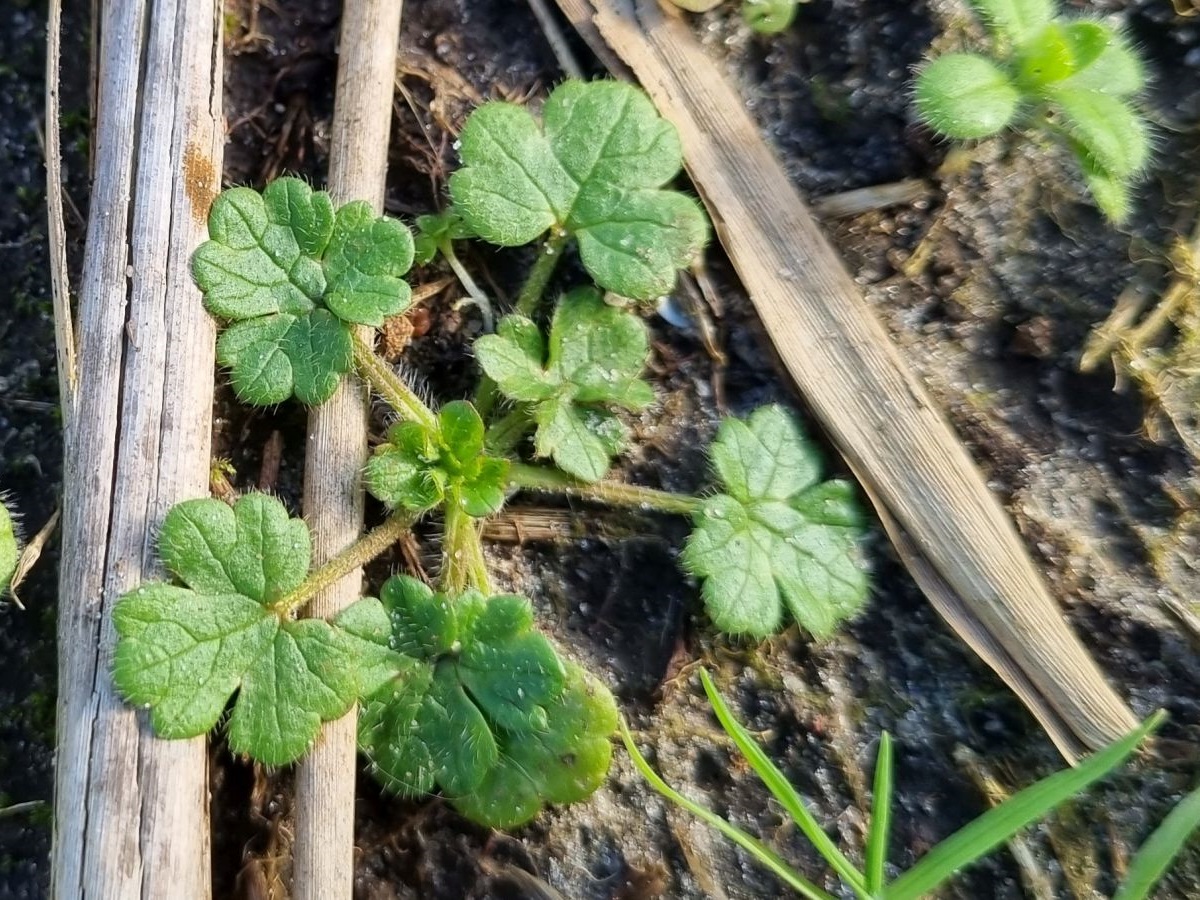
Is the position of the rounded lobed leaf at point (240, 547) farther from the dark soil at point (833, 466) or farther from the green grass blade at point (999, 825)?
the green grass blade at point (999, 825)

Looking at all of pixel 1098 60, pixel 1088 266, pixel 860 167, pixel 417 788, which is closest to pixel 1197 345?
pixel 1088 266

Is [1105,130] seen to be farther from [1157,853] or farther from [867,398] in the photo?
[1157,853]

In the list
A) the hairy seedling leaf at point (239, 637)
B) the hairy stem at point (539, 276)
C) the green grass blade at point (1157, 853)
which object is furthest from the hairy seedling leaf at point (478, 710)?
the green grass blade at point (1157, 853)

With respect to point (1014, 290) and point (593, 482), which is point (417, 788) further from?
point (1014, 290)

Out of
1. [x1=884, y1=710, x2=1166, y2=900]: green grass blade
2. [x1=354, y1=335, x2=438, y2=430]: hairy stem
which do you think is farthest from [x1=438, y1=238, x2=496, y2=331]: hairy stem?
[x1=884, y1=710, x2=1166, y2=900]: green grass blade

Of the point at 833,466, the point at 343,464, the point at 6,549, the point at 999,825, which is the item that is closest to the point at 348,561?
the point at 343,464
